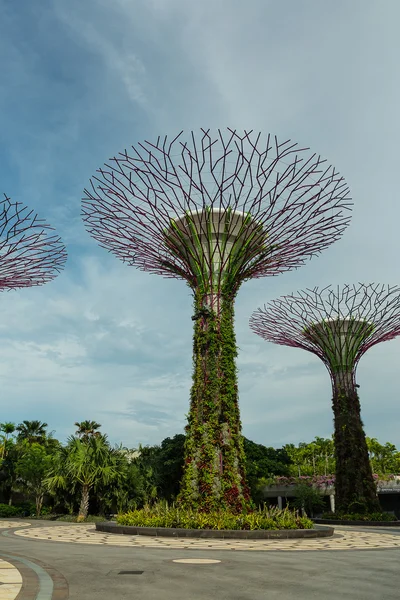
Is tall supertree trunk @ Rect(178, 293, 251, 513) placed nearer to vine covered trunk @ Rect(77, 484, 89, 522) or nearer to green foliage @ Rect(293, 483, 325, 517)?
vine covered trunk @ Rect(77, 484, 89, 522)

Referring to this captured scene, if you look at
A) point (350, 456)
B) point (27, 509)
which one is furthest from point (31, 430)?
point (350, 456)

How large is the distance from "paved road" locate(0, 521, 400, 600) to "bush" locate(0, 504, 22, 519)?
24762 mm

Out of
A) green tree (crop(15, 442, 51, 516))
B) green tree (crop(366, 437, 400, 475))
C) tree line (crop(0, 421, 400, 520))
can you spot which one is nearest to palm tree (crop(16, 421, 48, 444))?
tree line (crop(0, 421, 400, 520))

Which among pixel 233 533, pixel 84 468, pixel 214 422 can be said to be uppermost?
pixel 214 422

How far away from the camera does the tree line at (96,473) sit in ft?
81.7

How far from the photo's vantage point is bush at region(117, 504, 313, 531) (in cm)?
1384

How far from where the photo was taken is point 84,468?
24422 mm

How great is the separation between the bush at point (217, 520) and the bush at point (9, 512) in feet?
64.5

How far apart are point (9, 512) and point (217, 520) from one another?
75.9 ft

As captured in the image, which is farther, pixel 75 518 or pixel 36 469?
pixel 36 469

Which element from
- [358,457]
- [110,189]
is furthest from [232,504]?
[358,457]

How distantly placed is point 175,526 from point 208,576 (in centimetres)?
814

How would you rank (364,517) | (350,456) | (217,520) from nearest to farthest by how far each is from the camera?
(217,520)
(364,517)
(350,456)

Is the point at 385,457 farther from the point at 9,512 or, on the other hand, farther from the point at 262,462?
the point at 9,512
